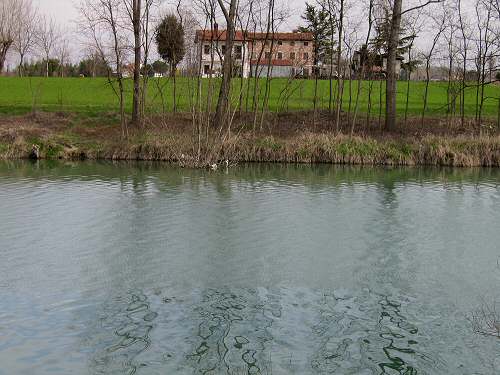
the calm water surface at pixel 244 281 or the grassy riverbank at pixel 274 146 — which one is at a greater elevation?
the grassy riverbank at pixel 274 146

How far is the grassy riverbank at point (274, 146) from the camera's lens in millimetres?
24453

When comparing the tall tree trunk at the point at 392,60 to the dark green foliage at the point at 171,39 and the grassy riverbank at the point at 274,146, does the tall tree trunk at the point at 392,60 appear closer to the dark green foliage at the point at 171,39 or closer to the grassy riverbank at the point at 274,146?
the grassy riverbank at the point at 274,146

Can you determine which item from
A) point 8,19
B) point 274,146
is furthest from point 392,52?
point 8,19

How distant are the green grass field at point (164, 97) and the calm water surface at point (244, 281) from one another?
625 inches

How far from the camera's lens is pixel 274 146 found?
24.9m

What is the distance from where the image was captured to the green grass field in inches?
1320

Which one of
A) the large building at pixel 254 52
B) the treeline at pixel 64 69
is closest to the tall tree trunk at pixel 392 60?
the large building at pixel 254 52

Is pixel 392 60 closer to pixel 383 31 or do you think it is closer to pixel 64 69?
pixel 383 31

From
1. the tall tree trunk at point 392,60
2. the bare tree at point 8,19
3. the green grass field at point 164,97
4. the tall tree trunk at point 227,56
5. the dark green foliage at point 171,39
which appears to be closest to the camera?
the tall tree trunk at point 227,56

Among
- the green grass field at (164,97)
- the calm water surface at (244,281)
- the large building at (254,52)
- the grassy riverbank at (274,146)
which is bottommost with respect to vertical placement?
the calm water surface at (244,281)

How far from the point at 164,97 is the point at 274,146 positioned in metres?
15.5

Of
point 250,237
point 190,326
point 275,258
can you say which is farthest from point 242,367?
point 250,237

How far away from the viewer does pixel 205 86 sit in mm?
39531

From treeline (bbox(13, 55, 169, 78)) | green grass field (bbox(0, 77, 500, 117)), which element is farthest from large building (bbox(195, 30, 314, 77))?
treeline (bbox(13, 55, 169, 78))
